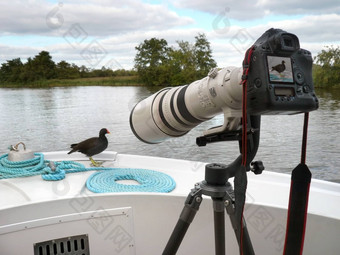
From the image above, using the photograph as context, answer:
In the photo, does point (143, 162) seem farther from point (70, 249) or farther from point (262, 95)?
point (262, 95)

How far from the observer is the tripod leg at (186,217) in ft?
3.88

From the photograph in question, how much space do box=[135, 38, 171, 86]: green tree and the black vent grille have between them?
37.1ft

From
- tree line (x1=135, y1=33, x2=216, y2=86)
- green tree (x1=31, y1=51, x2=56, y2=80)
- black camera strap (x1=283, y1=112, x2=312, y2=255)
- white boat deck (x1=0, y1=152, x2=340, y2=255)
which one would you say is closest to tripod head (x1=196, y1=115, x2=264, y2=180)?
black camera strap (x1=283, y1=112, x2=312, y2=255)

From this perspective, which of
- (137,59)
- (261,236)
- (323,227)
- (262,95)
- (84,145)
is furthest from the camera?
(137,59)

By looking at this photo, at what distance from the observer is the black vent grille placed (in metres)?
1.52

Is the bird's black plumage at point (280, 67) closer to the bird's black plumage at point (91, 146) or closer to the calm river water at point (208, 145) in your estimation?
the bird's black plumage at point (91, 146)

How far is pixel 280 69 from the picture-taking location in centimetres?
98

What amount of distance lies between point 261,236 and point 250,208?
16 centimetres

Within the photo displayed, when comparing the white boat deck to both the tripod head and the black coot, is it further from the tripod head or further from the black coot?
the black coot

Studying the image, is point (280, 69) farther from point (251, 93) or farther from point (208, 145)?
point (208, 145)

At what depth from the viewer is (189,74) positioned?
8789 millimetres

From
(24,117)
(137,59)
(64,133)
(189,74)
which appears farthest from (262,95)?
(137,59)

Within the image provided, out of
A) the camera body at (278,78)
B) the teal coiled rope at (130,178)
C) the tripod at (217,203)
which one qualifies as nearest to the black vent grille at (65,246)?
the teal coiled rope at (130,178)

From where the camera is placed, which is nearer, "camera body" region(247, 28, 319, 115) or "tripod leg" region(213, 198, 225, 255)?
"camera body" region(247, 28, 319, 115)
